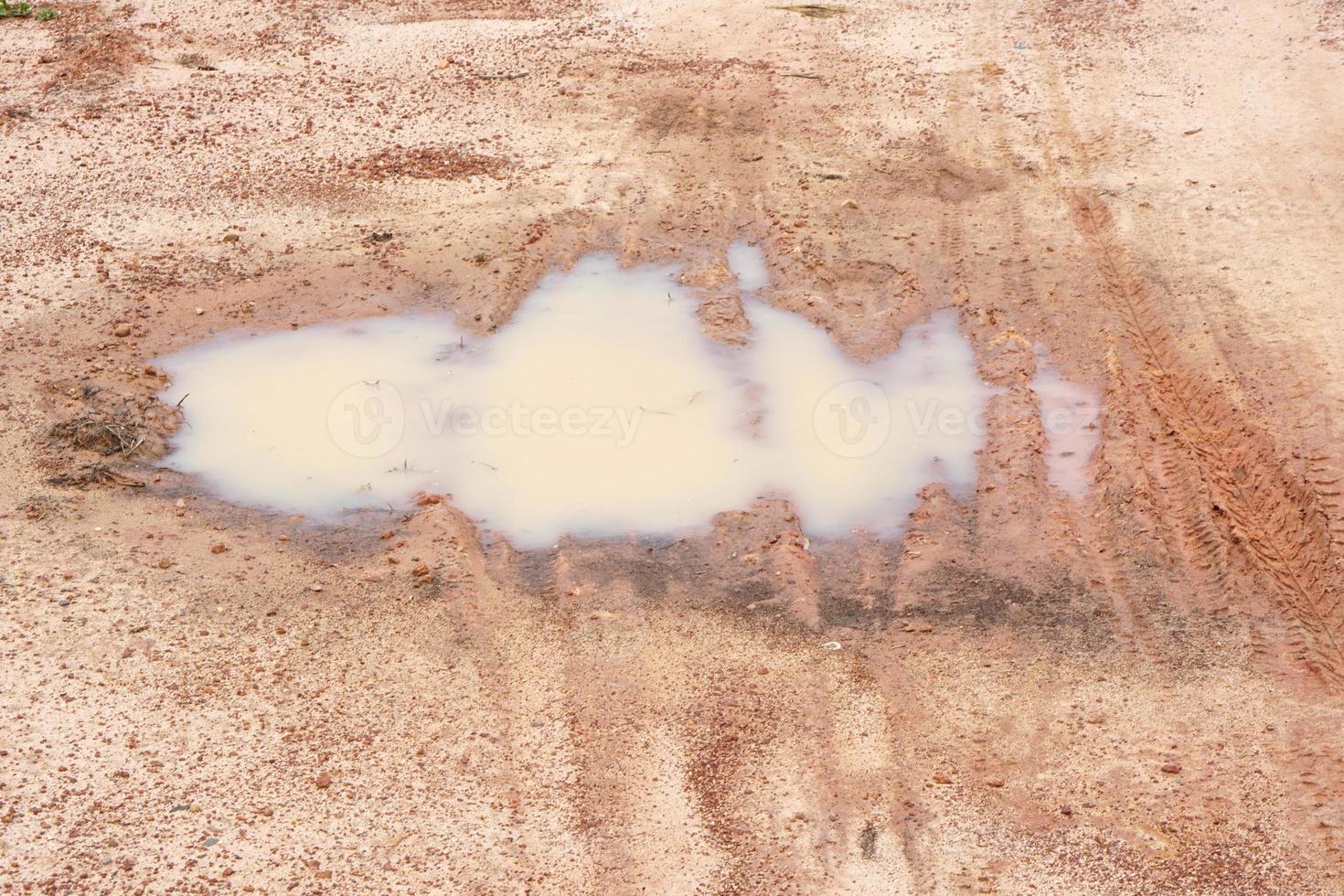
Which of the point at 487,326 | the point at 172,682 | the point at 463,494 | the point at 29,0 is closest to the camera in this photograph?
the point at 172,682

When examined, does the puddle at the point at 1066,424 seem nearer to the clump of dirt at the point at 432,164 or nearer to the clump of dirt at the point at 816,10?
the clump of dirt at the point at 432,164

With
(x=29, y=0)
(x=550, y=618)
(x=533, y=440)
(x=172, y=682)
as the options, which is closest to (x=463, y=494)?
(x=533, y=440)

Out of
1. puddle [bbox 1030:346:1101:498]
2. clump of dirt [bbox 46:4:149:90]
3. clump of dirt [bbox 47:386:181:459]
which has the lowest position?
puddle [bbox 1030:346:1101:498]

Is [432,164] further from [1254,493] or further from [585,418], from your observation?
[1254,493]

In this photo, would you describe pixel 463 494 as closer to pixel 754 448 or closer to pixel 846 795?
pixel 754 448

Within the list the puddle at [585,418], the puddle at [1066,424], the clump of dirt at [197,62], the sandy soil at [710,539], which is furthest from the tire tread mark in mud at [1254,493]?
the clump of dirt at [197,62]

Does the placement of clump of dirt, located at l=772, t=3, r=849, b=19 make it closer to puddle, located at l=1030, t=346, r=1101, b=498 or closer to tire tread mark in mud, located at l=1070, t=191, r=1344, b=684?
tire tread mark in mud, located at l=1070, t=191, r=1344, b=684

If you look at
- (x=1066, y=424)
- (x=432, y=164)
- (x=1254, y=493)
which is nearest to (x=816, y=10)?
(x=432, y=164)

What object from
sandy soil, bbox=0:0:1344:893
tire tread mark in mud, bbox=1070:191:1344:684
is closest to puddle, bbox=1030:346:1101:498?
sandy soil, bbox=0:0:1344:893
